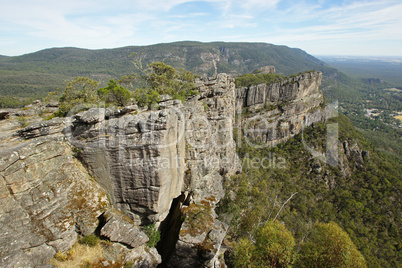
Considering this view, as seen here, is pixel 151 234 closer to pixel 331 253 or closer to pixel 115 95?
pixel 331 253

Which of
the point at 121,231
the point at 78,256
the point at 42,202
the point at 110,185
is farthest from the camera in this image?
the point at 110,185

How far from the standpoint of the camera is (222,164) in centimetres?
2688

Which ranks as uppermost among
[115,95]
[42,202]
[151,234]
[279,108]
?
[115,95]

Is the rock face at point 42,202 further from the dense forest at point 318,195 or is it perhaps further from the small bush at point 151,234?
the dense forest at point 318,195

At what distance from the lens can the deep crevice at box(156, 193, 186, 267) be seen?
48.7ft

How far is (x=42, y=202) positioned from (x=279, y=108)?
255ft

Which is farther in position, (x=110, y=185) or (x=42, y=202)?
(x=110, y=185)

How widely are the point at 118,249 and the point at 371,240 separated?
4863 centimetres

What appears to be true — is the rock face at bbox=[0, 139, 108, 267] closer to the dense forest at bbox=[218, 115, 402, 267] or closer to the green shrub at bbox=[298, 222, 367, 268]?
the dense forest at bbox=[218, 115, 402, 267]

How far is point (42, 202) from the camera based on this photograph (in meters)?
11.2

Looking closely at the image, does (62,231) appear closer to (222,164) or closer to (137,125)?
(137,125)

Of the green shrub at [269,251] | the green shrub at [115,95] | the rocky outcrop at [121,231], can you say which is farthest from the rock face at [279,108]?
the rocky outcrop at [121,231]

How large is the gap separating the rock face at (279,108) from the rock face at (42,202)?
202 ft

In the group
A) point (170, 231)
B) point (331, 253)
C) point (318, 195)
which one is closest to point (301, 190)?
point (318, 195)
